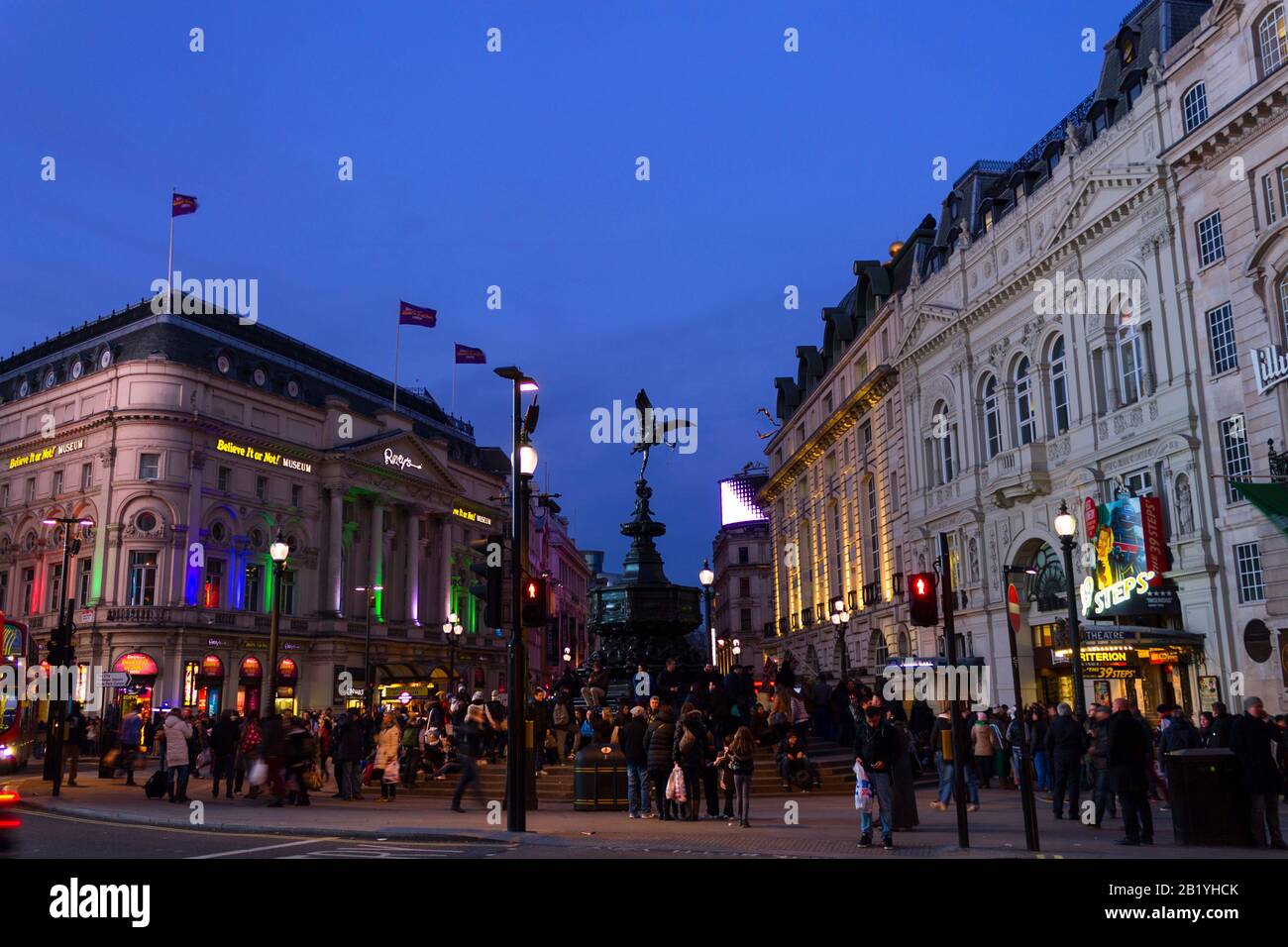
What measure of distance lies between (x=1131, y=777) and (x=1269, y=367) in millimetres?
16523

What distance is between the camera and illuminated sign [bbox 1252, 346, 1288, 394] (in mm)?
26047

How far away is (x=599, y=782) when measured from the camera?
20.4 metres

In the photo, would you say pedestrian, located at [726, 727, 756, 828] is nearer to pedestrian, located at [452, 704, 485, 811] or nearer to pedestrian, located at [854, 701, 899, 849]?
pedestrian, located at [854, 701, 899, 849]

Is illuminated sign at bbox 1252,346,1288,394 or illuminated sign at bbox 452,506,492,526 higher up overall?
illuminated sign at bbox 452,506,492,526

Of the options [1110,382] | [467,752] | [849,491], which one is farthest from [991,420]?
[467,752]

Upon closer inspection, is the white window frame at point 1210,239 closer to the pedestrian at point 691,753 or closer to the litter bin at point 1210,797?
the litter bin at point 1210,797

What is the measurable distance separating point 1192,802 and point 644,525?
52.7 feet

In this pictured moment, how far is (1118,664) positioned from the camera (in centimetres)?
2916

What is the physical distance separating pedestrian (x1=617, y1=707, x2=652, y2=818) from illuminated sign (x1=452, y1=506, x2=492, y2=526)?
225 feet

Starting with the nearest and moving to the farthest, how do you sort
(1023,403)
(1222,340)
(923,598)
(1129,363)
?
1. (923,598)
2. (1222,340)
3. (1129,363)
4. (1023,403)

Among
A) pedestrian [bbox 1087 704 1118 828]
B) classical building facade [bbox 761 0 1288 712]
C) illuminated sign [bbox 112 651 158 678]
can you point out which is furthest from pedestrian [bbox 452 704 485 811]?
illuminated sign [bbox 112 651 158 678]

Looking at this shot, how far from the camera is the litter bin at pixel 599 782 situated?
20375 mm

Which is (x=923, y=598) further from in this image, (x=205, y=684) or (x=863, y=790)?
(x=205, y=684)
